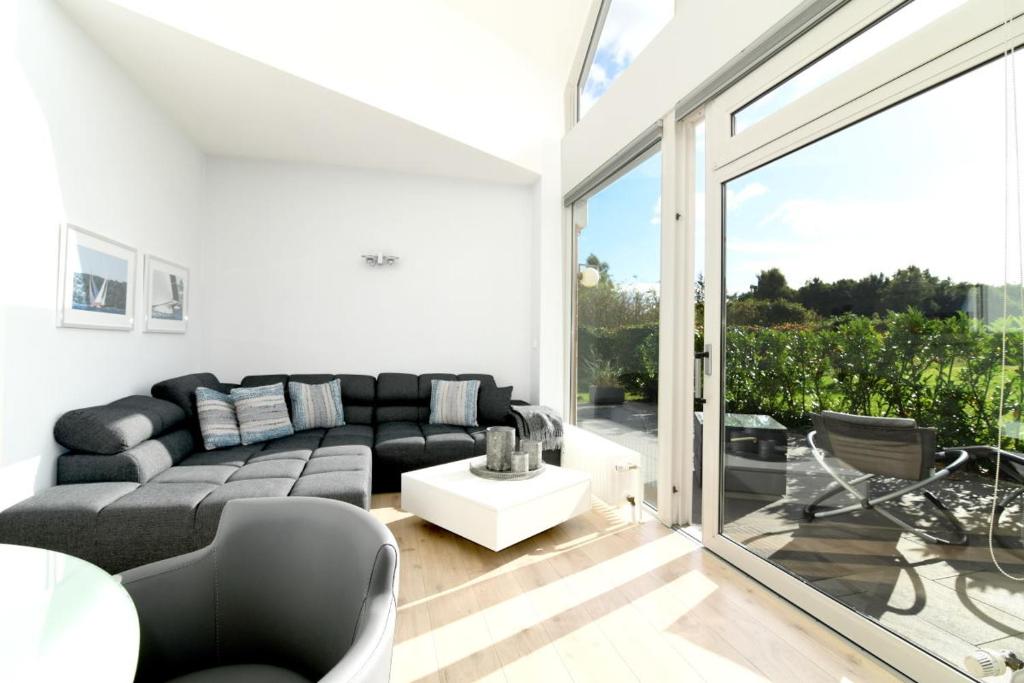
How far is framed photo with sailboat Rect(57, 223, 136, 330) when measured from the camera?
2.91 meters

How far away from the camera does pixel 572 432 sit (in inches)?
170

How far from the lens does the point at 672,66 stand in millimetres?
3205

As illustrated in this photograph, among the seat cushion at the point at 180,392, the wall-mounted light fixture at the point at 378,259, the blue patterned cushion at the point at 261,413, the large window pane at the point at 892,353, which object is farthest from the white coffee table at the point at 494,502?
the wall-mounted light fixture at the point at 378,259

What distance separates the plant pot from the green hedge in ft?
4.55

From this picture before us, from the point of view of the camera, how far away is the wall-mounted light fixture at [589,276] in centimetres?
468

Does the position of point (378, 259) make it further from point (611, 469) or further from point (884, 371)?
point (884, 371)

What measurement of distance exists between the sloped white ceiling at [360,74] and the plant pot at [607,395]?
7.49 ft

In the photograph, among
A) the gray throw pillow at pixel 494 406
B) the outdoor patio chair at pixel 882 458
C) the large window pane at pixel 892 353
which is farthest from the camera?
the gray throw pillow at pixel 494 406

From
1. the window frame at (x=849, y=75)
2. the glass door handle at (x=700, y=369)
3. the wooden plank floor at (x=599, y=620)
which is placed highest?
the window frame at (x=849, y=75)

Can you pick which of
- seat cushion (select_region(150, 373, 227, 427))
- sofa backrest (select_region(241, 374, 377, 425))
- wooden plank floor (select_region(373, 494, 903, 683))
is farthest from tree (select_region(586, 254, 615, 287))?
seat cushion (select_region(150, 373, 227, 427))

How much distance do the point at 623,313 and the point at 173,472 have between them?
3.19 metres

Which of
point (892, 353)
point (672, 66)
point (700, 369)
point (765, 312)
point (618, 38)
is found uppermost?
point (618, 38)

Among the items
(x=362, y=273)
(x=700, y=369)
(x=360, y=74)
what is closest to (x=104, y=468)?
(x=362, y=273)

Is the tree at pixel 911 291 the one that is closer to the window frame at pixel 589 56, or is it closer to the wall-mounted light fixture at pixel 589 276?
the wall-mounted light fixture at pixel 589 276
